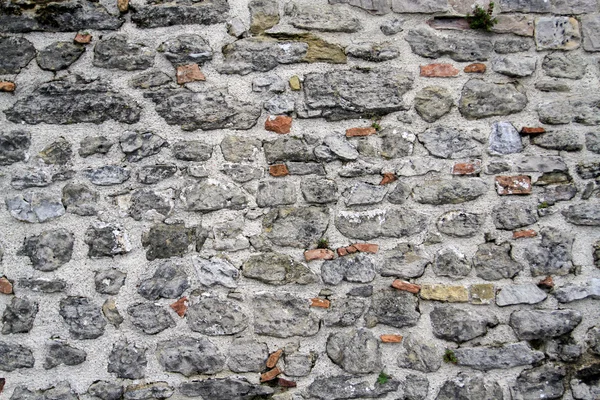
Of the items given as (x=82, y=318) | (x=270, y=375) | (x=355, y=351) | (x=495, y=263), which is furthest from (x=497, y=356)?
(x=82, y=318)

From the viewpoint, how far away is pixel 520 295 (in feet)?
9.45

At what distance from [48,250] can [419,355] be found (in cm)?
183

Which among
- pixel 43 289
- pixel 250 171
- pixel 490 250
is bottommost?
pixel 43 289

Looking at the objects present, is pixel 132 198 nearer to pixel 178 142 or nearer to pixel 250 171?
pixel 178 142

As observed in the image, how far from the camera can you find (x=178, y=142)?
296 cm

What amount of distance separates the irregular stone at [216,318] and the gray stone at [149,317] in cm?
12

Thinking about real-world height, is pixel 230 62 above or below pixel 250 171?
above

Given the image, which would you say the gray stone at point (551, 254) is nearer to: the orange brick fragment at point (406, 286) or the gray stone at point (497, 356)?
the gray stone at point (497, 356)

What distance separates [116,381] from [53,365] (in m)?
0.31

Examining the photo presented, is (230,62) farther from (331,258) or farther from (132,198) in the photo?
(331,258)

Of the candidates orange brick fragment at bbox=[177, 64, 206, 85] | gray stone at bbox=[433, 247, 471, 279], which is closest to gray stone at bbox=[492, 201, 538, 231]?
gray stone at bbox=[433, 247, 471, 279]

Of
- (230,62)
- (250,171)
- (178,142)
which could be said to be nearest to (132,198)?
(178,142)

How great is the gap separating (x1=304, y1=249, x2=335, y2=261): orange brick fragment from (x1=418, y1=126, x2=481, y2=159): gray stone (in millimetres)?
701

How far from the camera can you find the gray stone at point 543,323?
2.86 metres
